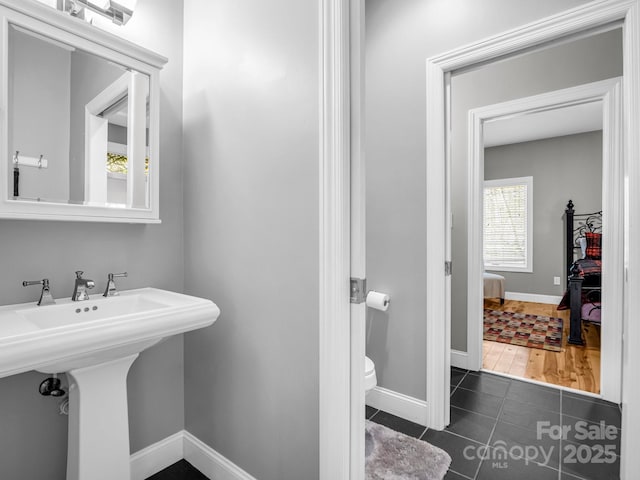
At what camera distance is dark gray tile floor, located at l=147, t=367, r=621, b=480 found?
1569mm

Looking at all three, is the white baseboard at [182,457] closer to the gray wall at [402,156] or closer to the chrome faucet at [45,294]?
the chrome faucet at [45,294]

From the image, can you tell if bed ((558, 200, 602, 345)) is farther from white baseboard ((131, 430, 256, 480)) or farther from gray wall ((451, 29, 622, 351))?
white baseboard ((131, 430, 256, 480))

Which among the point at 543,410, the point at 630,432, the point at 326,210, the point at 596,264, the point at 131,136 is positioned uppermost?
the point at 131,136

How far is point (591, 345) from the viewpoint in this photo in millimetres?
3287

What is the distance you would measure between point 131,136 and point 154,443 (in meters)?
1.42

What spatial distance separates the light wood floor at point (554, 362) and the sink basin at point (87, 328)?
2637 mm

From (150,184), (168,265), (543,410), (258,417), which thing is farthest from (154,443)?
(543,410)

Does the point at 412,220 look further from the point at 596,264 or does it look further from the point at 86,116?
the point at 596,264

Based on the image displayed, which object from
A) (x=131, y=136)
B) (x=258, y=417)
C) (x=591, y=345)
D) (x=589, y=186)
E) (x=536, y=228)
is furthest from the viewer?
(x=536, y=228)

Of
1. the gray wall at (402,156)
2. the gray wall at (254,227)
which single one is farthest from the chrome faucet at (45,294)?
the gray wall at (402,156)

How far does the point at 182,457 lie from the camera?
1653 millimetres

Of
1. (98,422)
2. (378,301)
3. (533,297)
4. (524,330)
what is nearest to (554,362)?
(524,330)

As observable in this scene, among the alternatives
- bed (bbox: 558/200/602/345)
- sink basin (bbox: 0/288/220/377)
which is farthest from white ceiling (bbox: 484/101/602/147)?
sink basin (bbox: 0/288/220/377)

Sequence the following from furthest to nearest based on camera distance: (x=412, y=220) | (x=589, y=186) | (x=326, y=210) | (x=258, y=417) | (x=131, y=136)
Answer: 1. (x=589, y=186)
2. (x=412, y=220)
3. (x=131, y=136)
4. (x=258, y=417)
5. (x=326, y=210)
